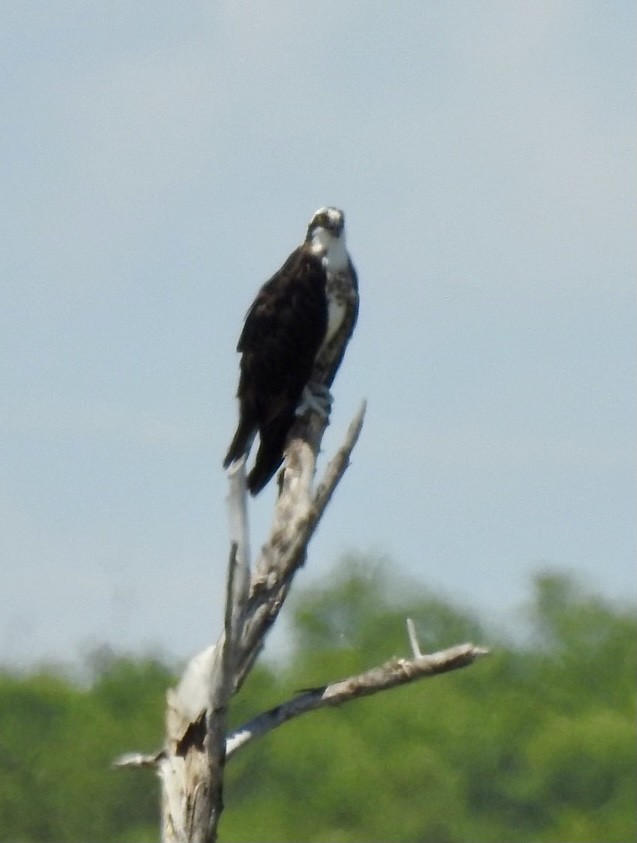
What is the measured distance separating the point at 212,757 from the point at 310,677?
2578cm

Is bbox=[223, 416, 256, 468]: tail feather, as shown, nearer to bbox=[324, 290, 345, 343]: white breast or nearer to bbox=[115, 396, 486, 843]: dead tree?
bbox=[324, 290, 345, 343]: white breast

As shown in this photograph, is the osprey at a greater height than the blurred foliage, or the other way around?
the blurred foliage

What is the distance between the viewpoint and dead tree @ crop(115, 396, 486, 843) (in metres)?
8.70

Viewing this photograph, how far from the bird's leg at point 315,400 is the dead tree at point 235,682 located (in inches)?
61.5

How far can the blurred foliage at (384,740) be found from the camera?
32.7m

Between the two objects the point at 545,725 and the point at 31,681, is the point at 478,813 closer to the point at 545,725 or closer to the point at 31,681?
the point at 545,725

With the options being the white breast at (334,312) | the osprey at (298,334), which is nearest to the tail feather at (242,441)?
the osprey at (298,334)

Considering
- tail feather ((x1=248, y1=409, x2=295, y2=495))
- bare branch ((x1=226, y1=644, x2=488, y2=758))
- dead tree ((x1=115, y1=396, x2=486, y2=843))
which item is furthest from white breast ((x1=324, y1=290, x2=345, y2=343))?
bare branch ((x1=226, y1=644, x2=488, y2=758))

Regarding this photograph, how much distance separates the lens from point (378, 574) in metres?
33.3

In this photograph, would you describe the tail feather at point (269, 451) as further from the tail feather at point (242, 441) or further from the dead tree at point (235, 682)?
the dead tree at point (235, 682)

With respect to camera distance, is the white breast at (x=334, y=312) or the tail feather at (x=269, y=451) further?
the white breast at (x=334, y=312)

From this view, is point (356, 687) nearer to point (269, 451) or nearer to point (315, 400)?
point (269, 451)

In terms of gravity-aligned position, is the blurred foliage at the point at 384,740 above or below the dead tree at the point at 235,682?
above

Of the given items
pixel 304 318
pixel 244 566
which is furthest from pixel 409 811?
pixel 244 566
